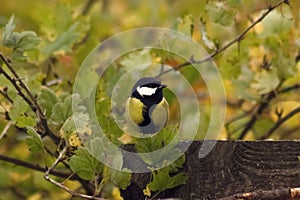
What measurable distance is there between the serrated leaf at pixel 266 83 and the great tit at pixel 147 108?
298mm

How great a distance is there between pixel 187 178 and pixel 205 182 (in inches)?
1.3

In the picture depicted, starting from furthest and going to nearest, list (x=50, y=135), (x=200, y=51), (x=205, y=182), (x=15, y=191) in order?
(x=15, y=191), (x=200, y=51), (x=50, y=135), (x=205, y=182)

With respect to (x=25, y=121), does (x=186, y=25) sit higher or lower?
higher

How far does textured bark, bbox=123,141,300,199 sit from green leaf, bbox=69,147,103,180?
19 centimetres

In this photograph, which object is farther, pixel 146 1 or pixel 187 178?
pixel 146 1

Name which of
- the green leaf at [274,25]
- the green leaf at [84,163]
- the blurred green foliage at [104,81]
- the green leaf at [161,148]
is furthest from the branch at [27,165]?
the green leaf at [274,25]

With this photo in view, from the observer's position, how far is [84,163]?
1.38 metres

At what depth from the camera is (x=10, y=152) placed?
243cm

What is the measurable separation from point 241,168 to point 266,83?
1.99 feet

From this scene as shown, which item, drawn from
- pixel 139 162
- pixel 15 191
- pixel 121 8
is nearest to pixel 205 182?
pixel 139 162

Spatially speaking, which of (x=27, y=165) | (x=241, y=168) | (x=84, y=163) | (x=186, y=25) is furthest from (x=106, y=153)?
(x=186, y=25)

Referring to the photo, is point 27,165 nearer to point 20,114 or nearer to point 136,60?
point 20,114

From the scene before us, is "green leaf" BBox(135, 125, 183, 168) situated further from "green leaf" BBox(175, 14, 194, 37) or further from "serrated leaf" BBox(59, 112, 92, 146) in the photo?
"green leaf" BBox(175, 14, 194, 37)

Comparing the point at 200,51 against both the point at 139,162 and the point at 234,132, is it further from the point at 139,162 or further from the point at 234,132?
the point at 139,162
